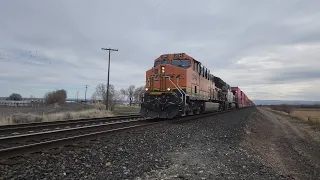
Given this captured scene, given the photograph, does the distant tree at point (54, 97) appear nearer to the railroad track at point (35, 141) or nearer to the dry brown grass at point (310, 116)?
the dry brown grass at point (310, 116)

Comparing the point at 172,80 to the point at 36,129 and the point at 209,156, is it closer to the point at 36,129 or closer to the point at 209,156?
the point at 36,129

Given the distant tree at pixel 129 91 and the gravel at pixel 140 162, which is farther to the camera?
the distant tree at pixel 129 91

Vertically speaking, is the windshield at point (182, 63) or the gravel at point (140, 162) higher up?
the windshield at point (182, 63)

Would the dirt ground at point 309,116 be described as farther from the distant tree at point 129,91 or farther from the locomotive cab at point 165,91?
the distant tree at point 129,91

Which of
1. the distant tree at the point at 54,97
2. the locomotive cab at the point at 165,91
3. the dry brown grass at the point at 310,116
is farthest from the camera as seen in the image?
the distant tree at the point at 54,97

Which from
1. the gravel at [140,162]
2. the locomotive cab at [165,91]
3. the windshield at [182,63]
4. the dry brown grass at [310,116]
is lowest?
the dry brown grass at [310,116]

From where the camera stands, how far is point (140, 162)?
655cm

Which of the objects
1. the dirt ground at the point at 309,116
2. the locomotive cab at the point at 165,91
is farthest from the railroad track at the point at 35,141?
the dirt ground at the point at 309,116

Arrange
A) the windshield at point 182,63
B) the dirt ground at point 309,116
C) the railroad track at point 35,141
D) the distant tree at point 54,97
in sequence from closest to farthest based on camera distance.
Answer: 1. the railroad track at point 35,141
2. the windshield at point 182,63
3. the dirt ground at point 309,116
4. the distant tree at point 54,97

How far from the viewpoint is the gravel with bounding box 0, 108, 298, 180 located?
548 centimetres

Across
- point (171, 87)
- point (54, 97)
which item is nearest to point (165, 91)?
point (171, 87)

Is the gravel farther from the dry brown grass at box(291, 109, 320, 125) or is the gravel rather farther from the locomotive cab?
the dry brown grass at box(291, 109, 320, 125)

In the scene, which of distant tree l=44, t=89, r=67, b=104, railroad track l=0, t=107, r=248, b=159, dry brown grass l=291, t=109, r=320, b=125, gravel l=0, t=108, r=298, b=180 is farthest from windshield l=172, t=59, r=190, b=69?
distant tree l=44, t=89, r=67, b=104

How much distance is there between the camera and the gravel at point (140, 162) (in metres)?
5.48
